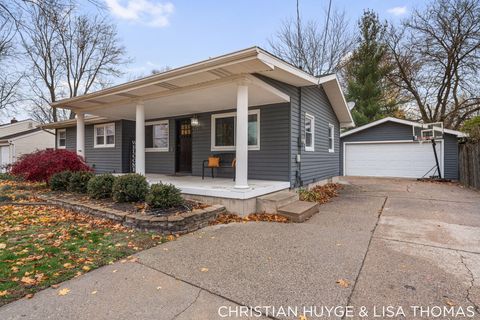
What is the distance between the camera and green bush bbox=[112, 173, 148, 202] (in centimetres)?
534

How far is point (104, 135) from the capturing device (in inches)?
464

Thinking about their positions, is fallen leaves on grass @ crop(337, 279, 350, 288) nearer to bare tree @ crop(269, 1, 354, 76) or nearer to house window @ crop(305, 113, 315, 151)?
house window @ crop(305, 113, 315, 151)

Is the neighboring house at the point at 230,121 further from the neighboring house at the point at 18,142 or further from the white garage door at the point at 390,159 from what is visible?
the neighboring house at the point at 18,142

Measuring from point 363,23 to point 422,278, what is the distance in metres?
Result: 21.3

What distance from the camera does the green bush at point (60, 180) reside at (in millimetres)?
7160

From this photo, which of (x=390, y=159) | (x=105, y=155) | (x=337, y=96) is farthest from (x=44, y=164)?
(x=390, y=159)

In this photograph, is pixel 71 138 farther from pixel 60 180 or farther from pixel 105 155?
pixel 60 180

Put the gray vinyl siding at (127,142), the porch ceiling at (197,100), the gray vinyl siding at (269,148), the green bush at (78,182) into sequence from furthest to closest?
1. the gray vinyl siding at (127,142)
2. the gray vinyl siding at (269,148)
3. the green bush at (78,182)
4. the porch ceiling at (197,100)

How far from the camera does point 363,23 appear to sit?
1906 centimetres

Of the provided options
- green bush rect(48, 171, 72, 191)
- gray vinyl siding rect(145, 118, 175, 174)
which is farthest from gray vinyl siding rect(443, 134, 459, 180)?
green bush rect(48, 171, 72, 191)

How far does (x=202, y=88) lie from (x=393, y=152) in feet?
38.8

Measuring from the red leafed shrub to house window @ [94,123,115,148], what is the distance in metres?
3.76

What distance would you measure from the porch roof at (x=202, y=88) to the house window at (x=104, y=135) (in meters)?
2.23

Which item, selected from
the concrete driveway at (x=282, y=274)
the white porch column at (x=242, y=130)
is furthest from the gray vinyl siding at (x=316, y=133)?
the concrete driveway at (x=282, y=274)
